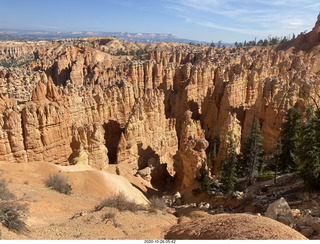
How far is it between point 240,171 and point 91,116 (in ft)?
60.7

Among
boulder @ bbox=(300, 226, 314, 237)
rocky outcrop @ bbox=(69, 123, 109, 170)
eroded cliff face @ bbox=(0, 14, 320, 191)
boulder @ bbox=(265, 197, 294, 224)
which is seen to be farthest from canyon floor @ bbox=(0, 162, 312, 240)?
eroded cliff face @ bbox=(0, 14, 320, 191)

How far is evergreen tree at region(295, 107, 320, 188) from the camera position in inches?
556

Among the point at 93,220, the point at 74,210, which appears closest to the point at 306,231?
the point at 93,220

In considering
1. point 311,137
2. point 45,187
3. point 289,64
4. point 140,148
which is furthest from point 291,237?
point 289,64

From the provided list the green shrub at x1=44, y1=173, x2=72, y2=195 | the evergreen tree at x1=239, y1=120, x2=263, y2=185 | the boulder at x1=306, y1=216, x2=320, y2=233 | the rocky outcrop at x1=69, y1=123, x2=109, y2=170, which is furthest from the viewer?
the rocky outcrop at x1=69, y1=123, x2=109, y2=170

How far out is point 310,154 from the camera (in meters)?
14.3

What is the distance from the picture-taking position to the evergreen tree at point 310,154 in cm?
1413

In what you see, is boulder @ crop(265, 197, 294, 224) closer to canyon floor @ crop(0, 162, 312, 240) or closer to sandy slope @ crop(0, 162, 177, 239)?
canyon floor @ crop(0, 162, 312, 240)

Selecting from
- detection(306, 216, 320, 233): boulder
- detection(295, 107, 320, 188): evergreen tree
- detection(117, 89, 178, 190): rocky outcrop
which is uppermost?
detection(295, 107, 320, 188): evergreen tree

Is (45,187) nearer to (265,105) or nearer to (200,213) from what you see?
(200,213)

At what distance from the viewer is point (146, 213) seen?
1357 cm

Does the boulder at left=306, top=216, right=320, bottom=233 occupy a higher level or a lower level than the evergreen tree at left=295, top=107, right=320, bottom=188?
lower

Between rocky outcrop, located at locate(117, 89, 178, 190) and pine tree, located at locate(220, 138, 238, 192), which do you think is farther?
rocky outcrop, located at locate(117, 89, 178, 190)

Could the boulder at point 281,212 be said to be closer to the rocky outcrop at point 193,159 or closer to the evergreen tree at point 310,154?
the evergreen tree at point 310,154
